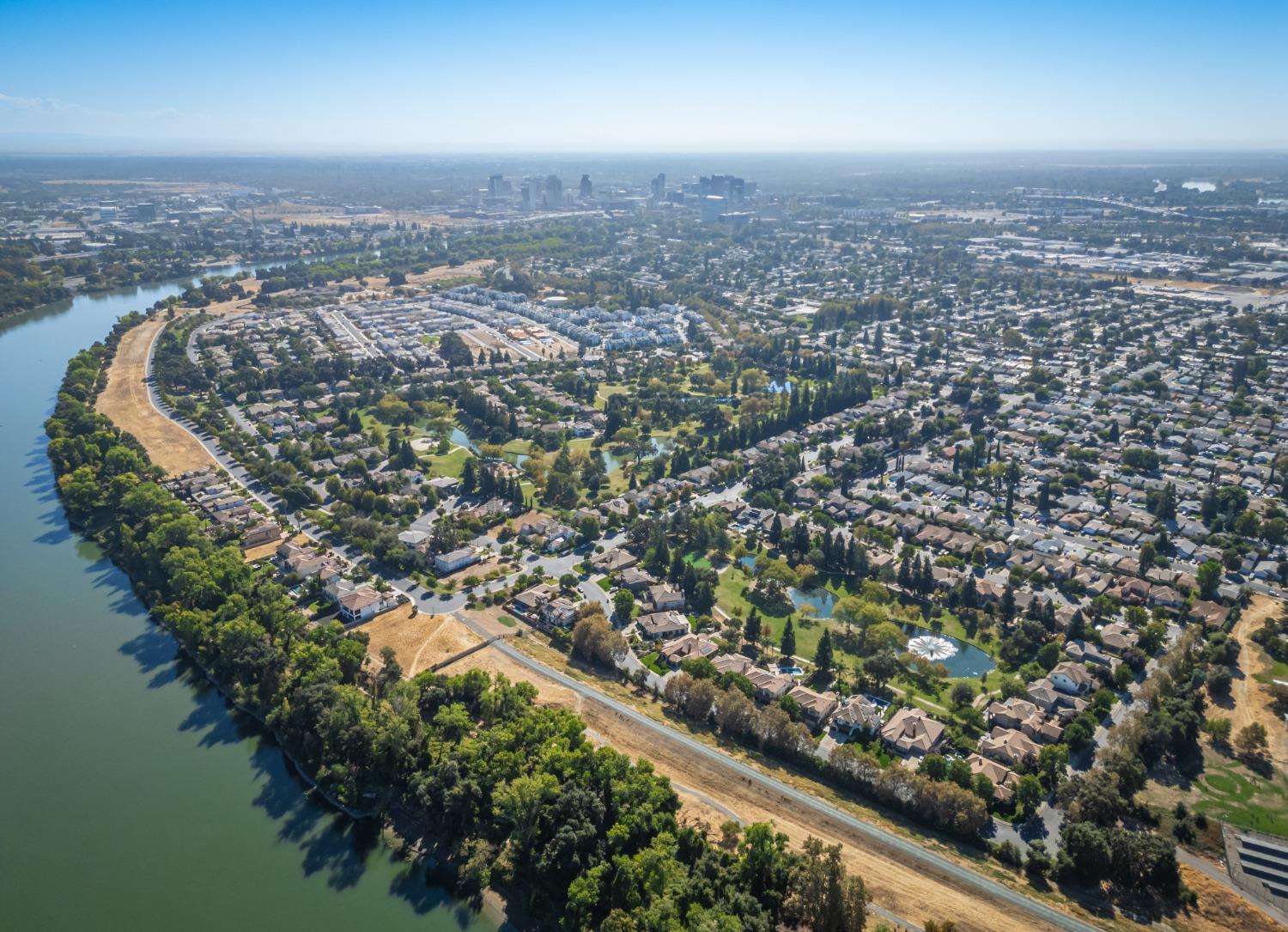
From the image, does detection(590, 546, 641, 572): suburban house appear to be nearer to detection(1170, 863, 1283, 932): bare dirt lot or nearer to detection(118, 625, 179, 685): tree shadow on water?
detection(118, 625, 179, 685): tree shadow on water

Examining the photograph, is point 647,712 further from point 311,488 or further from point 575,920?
point 311,488

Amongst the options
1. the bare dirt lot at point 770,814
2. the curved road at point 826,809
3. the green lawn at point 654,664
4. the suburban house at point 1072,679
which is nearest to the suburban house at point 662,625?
the green lawn at point 654,664

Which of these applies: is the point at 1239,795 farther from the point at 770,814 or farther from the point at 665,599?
the point at 665,599

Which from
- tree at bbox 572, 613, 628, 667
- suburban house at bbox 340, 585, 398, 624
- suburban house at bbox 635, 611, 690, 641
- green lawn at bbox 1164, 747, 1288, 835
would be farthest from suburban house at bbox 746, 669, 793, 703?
suburban house at bbox 340, 585, 398, 624

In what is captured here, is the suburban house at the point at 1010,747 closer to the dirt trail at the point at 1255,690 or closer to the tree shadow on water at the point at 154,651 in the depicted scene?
the dirt trail at the point at 1255,690

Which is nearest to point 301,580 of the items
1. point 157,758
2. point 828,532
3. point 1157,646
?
point 157,758
